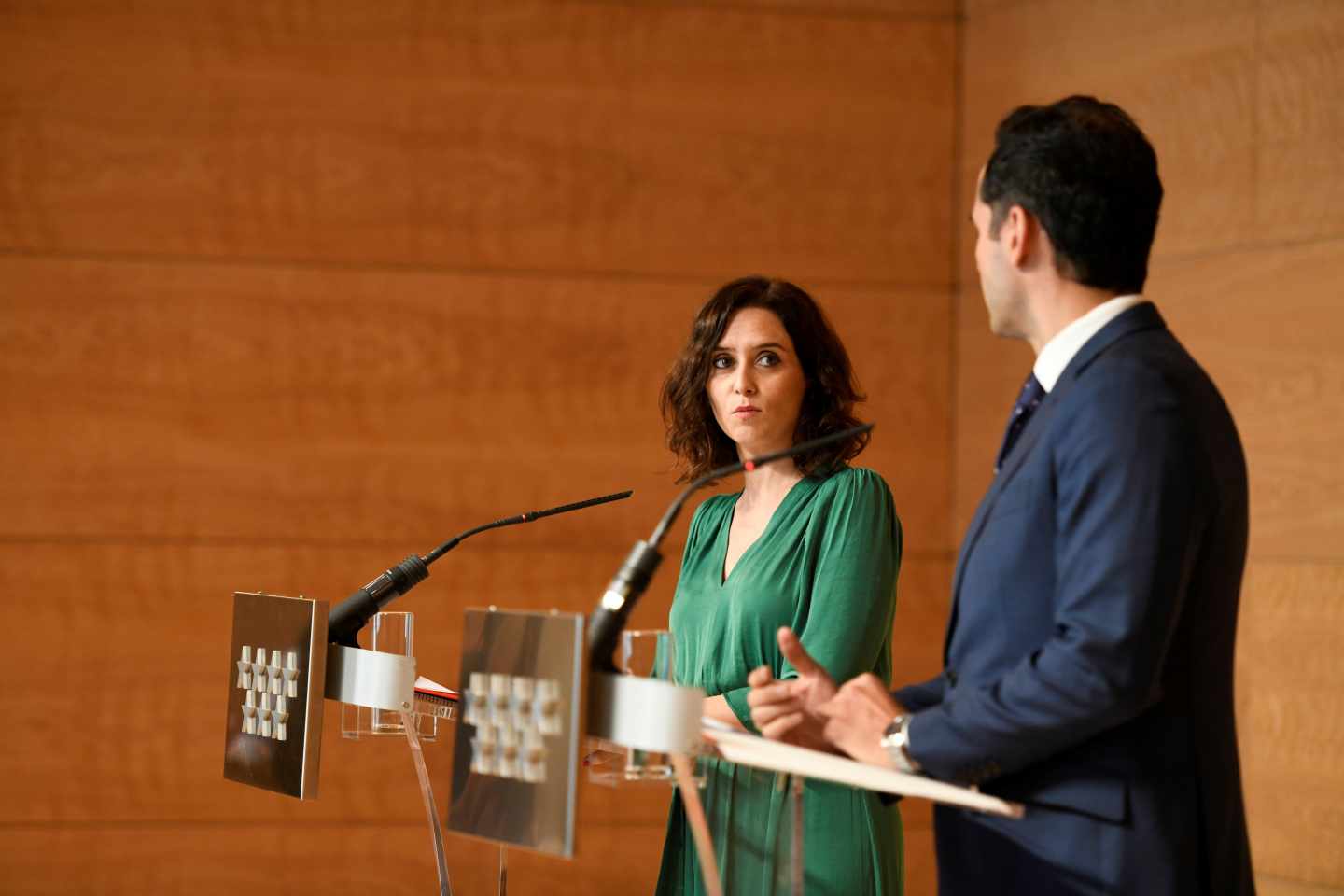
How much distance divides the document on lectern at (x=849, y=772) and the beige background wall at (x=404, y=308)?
256 cm

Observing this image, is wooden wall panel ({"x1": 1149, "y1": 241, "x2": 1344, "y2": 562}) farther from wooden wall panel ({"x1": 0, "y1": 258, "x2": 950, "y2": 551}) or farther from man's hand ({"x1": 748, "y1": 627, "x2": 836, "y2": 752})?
man's hand ({"x1": 748, "y1": 627, "x2": 836, "y2": 752})

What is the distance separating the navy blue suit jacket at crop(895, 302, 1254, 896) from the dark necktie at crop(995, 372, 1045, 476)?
0.07m

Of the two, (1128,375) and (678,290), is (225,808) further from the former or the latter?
(1128,375)

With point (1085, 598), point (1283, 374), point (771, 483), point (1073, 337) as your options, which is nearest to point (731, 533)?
point (771, 483)

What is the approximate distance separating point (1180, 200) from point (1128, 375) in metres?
2.50

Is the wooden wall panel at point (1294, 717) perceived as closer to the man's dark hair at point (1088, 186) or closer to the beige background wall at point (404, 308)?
the beige background wall at point (404, 308)

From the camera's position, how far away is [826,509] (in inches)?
87.0

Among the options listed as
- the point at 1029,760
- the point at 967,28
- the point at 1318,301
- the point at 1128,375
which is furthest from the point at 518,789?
the point at 967,28

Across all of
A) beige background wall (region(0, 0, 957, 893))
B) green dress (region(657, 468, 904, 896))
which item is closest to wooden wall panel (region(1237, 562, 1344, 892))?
beige background wall (region(0, 0, 957, 893))

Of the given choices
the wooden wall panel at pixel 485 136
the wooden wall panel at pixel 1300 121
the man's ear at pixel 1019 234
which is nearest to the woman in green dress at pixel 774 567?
the man's ear at pixel 1019 234

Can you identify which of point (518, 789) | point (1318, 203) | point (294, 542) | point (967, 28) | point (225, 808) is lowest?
point (225, 808)

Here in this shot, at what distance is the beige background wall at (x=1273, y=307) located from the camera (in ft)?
10.8

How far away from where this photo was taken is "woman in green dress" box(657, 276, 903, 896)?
205cm

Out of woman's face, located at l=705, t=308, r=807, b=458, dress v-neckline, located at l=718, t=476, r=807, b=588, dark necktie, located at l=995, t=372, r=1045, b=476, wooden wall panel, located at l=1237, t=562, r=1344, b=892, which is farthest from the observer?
wooden wall panel, located at l=1237, t=562, r=1344, b=892
